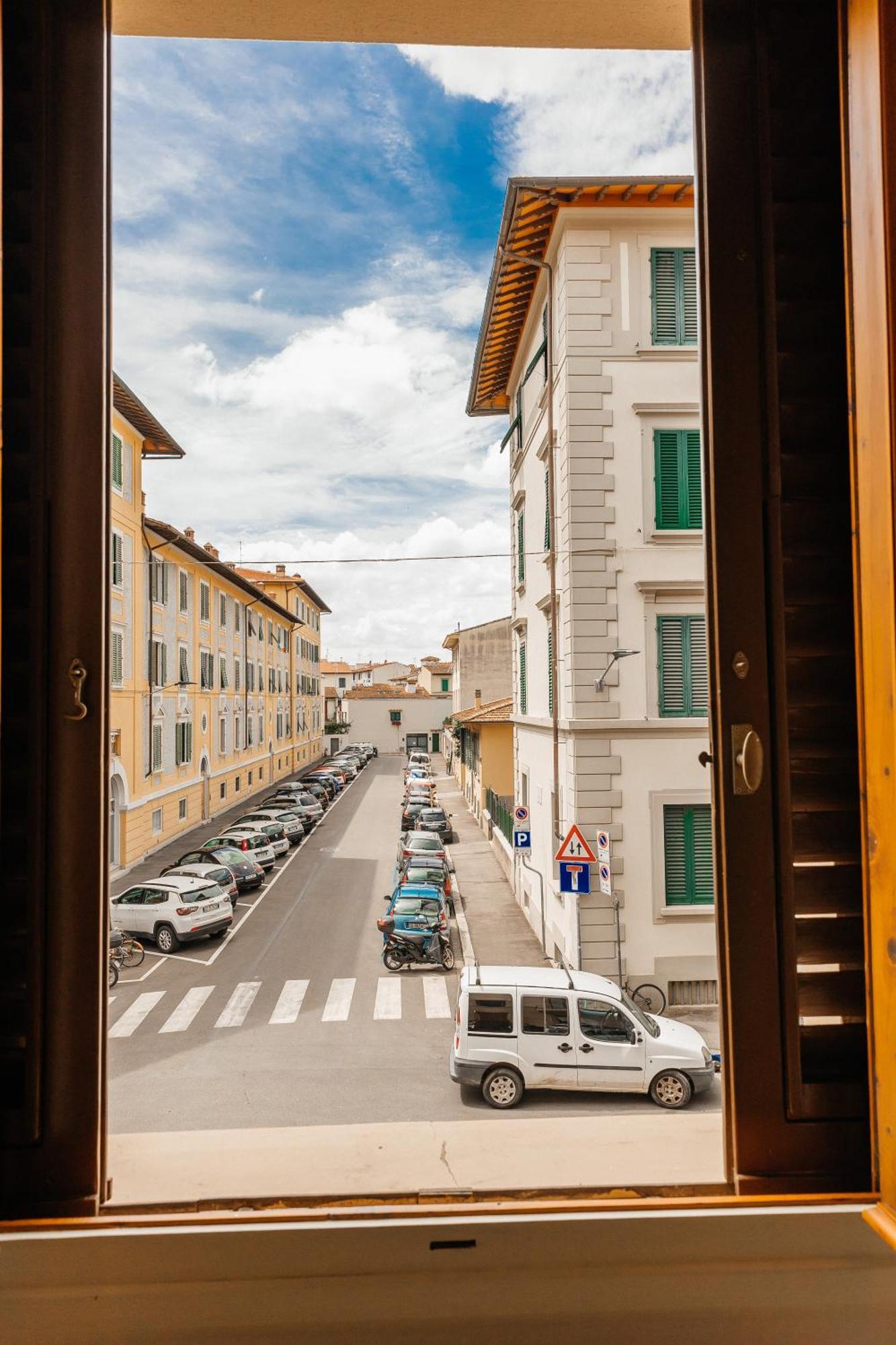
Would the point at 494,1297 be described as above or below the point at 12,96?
below

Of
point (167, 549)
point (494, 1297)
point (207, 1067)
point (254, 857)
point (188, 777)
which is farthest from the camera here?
point (188, 777)

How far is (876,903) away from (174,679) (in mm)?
15219

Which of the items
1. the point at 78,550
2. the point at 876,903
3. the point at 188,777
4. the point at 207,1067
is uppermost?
the point at 78,550

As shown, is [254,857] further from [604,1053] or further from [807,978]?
[807,978]

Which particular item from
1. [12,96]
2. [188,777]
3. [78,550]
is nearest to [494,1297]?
[78,550]

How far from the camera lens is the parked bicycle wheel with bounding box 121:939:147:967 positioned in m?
8.38

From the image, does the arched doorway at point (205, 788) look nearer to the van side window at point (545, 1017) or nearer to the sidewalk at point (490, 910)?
the sidewalk at point (490, 910)

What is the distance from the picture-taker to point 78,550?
107 centimetres

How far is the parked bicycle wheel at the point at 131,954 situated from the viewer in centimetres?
838

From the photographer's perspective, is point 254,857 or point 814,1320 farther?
point 254,857

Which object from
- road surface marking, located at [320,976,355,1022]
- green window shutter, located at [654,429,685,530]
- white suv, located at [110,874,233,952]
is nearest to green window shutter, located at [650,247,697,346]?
green window shutter, located at [654,429,685,530]

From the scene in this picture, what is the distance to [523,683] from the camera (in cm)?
1034

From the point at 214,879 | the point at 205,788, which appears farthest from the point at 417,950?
the point at 205,788

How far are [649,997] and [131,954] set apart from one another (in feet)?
17.4
